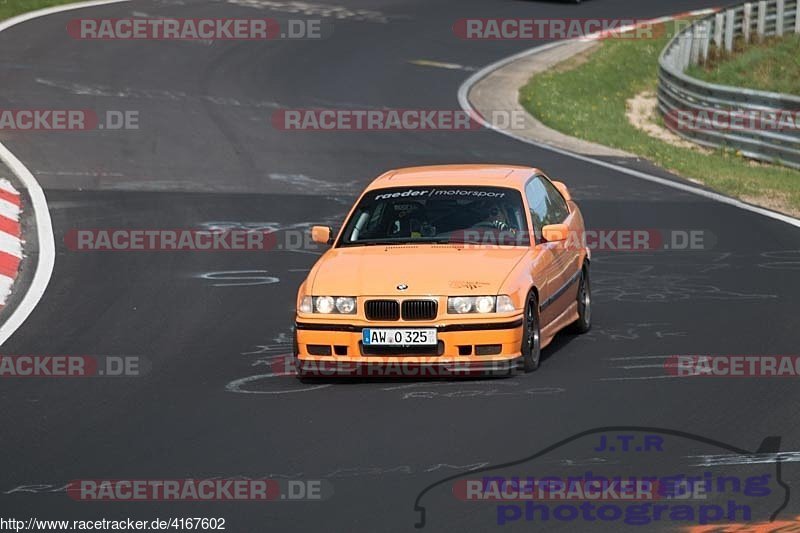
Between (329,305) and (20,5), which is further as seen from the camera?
(20,5)

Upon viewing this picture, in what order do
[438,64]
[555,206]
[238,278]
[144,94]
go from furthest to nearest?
1. [438,64]
2. [144,94]
3. [238,278]
4. [555,206]

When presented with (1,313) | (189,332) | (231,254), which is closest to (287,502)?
(189,332)

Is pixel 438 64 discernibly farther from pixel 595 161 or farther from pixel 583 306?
pixel 583 306

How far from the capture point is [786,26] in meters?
37.1

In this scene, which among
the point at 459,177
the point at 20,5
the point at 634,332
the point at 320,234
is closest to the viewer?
the point at 320,234

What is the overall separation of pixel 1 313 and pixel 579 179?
10937 mm

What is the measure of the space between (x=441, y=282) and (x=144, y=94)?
61.5ft

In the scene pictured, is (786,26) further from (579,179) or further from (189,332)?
(189,332)

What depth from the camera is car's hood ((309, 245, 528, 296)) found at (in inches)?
439

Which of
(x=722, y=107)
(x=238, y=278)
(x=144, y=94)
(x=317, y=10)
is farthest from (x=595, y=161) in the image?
(x=317, y=10)

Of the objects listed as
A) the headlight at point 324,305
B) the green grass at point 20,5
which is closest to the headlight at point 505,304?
the headlight at point 324,305

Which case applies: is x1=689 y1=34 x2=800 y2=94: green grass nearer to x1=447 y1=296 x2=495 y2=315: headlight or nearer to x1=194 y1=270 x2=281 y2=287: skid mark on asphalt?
x1=194 y1=270 x2=281 y2=287: skid mark on asphalt

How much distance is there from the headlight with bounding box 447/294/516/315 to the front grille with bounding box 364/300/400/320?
1.25 ft

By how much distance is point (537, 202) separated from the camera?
12.9 meters
